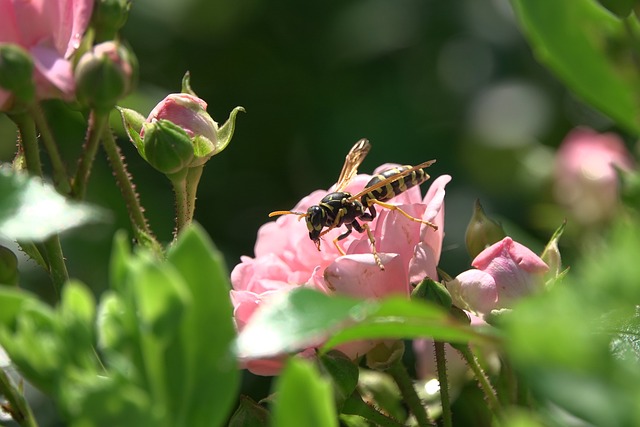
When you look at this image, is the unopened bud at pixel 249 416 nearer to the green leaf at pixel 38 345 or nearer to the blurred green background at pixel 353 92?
the green leaf at pixel 38 345

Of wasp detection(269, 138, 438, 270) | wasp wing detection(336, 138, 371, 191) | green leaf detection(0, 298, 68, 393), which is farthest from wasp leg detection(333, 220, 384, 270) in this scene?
green leaf detection(0, 298, 68, 393)

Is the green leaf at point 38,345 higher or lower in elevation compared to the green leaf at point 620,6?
lower

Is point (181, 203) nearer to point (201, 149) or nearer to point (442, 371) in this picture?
point (201, 149)

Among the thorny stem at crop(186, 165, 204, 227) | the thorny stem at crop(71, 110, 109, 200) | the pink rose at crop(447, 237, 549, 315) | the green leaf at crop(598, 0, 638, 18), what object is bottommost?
the pink rose at crop(447, 237, 549, 315)

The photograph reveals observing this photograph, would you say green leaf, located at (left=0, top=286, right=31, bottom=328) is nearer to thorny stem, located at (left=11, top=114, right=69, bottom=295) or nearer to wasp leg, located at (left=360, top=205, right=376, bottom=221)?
thorny stem, located at (left=11, top=114, right=69, bottom=295)

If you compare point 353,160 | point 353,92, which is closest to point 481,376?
point 353,160

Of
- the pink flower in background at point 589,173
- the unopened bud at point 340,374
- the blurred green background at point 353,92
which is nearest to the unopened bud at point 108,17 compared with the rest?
the unopened bud at point 340,374

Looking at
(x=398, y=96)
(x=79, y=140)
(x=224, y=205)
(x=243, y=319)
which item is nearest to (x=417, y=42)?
(x=398, y=96)
